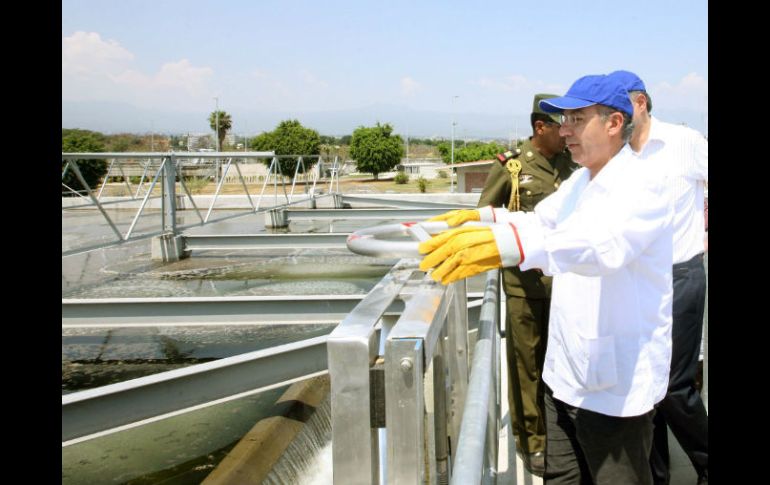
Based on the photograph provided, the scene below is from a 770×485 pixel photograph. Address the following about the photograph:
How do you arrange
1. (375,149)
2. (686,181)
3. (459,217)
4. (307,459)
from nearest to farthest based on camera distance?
1. (459,217)
2. (686,181)
3. (307,459)
4. (375,149)

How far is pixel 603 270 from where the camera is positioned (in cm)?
150

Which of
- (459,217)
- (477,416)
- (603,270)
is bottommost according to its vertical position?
(477,416)

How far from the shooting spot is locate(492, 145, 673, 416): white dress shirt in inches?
59.1

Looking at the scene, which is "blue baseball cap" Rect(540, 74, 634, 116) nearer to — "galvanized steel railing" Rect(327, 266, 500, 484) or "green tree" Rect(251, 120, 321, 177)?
"galvanized steel railing" Rect(327, 266, 500, 484)

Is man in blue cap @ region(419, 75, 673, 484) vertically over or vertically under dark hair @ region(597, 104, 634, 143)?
under

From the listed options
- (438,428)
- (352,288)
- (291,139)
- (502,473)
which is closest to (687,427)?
(502,473)

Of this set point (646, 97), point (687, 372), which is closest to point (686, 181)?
point (646, 97)

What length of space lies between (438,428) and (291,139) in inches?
1685

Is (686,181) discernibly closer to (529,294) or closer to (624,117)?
(529,294)

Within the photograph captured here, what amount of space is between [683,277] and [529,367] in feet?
2.34

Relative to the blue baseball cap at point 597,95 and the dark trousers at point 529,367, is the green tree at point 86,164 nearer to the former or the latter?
the dark trousers at point 529,367

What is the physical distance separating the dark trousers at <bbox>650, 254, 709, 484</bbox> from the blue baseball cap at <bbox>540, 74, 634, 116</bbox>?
1.05m

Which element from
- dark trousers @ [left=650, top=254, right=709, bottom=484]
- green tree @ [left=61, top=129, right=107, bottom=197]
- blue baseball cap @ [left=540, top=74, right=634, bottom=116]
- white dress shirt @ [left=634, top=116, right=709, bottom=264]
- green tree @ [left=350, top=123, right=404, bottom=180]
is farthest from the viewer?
green tree @ [left=350, top=123, right=404, bottom=180]

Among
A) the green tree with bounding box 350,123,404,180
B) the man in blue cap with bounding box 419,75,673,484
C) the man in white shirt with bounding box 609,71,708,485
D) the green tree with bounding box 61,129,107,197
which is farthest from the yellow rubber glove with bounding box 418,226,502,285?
the green tree with bounding box 350,123,404,180
